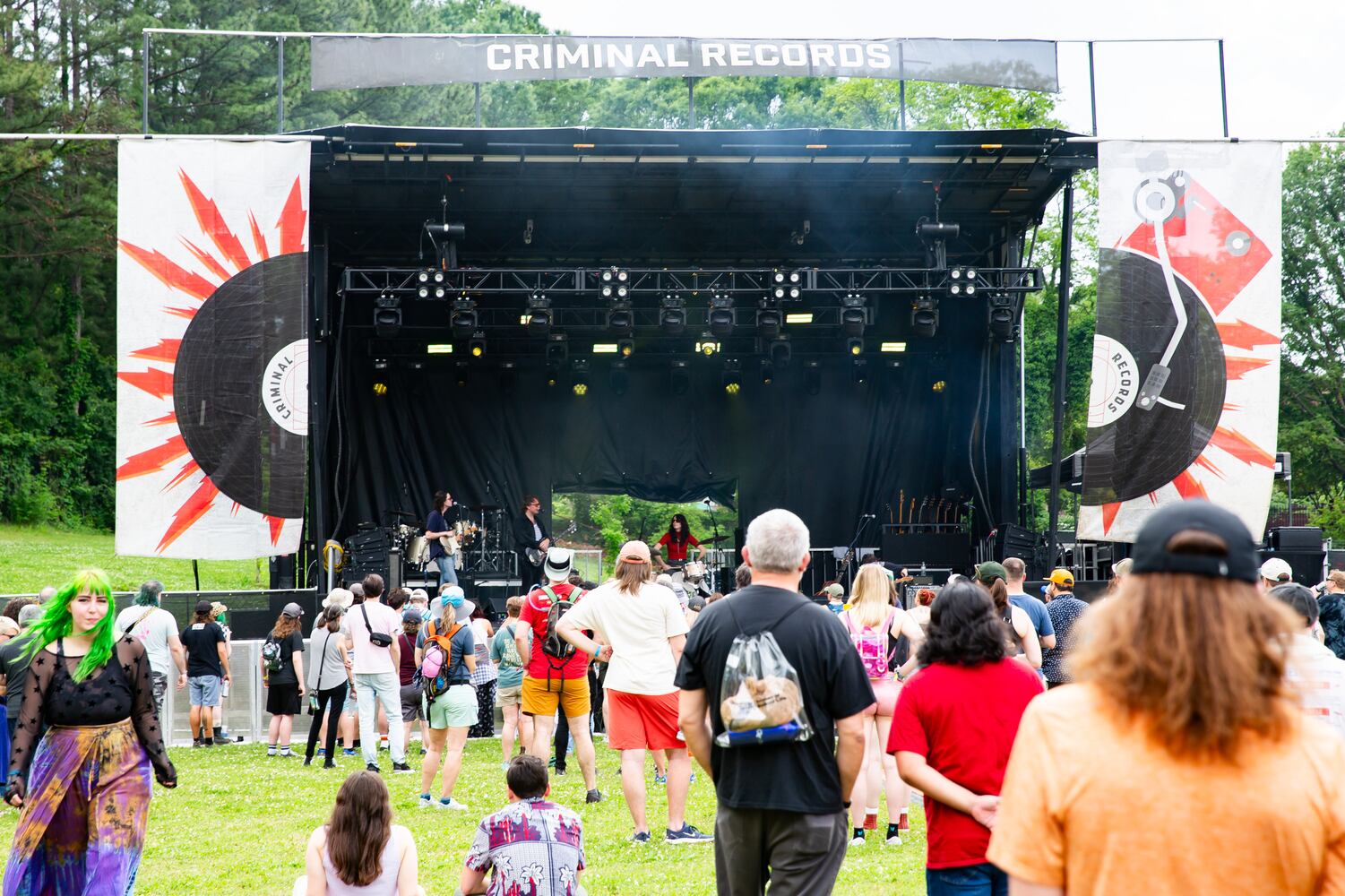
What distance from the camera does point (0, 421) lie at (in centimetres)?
2761

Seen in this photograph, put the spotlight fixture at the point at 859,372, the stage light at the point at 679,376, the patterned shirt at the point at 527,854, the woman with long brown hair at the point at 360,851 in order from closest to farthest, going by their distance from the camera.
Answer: the woman with long brown hair at the point at 360,851, the patterned shirt at the point at 527,854, the spotlight fixture at the point at 859,372, the stage light at the point at 679,376

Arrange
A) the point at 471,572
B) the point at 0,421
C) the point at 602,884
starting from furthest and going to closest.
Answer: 1. the point at 0,421
2. the point at 471,572
3. the point at 602,884

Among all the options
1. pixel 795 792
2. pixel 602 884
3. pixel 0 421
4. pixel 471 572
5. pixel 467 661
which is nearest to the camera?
pixel 795 792

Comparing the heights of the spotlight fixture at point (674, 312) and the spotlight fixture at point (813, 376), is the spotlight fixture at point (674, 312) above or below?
above

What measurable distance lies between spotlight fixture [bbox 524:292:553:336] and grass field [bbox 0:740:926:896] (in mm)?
7406

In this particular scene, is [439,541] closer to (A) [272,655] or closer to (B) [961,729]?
(A) [272,655]

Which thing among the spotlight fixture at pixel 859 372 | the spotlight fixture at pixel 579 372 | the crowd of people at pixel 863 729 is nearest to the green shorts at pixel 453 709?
the crowd of people at pixel 863 729

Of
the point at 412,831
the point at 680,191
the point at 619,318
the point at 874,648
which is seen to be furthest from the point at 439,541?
the point at 874,648

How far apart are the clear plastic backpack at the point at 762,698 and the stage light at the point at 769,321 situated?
546 inches

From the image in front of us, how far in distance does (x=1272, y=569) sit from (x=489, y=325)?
12313 millimetres

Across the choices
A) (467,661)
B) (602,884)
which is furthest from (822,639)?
(467,661)

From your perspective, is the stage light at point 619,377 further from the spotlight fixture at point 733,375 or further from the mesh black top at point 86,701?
the mesh black top at point 86,701

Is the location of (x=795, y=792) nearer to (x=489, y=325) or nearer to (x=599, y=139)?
(x=599, y=139)

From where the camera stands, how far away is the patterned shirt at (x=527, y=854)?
3986 mm
